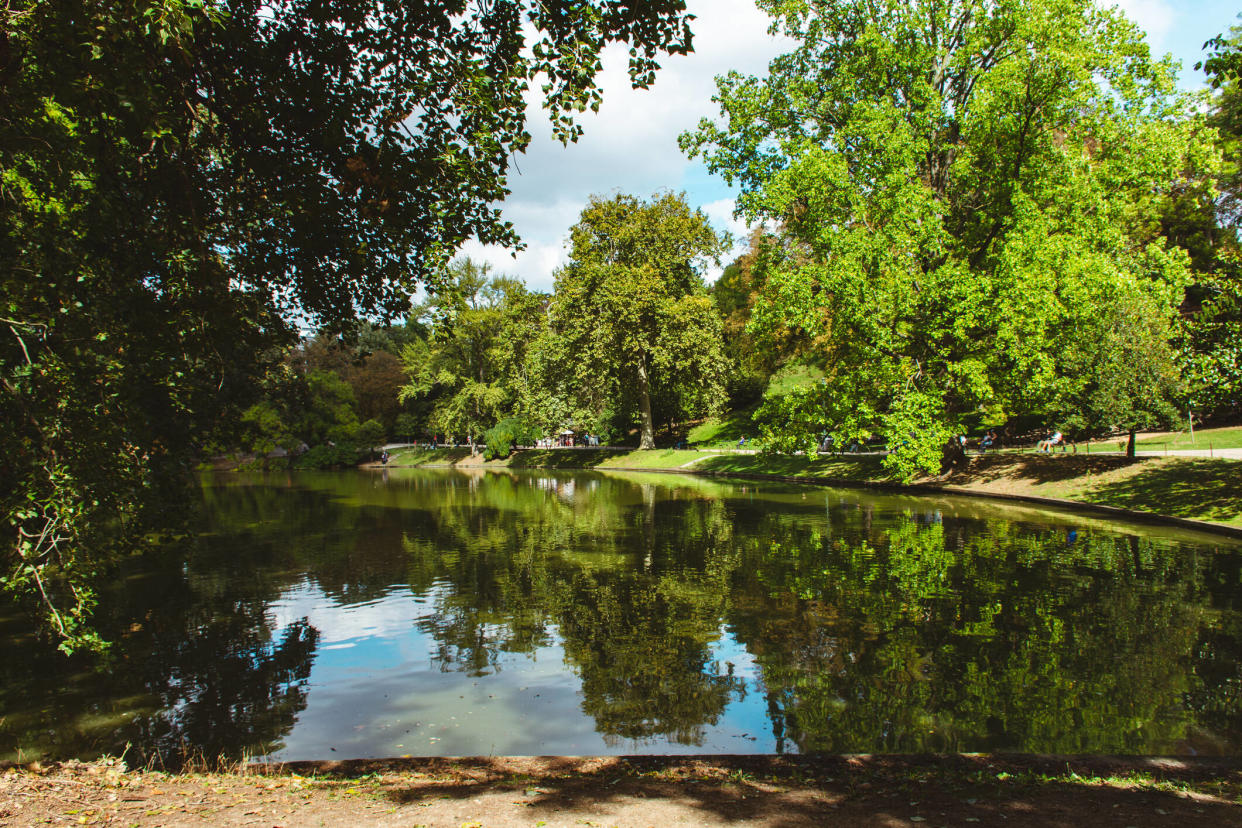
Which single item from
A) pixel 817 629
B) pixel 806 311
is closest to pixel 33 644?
pixel 817 629

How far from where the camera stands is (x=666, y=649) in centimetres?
938

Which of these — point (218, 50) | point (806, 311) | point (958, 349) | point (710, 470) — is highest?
point (218, 50)

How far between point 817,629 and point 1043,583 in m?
4.97

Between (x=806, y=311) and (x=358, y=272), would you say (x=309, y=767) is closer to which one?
(x=358, y=272)

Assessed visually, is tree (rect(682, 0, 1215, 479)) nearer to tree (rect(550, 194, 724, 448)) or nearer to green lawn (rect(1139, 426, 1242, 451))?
green lawn (rect(1139, 426, 1242, 451))

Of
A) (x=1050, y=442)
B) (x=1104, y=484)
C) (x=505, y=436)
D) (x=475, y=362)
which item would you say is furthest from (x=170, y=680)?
(x=475, y=362)

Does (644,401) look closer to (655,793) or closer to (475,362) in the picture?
(475,362)

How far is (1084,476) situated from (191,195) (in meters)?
24.9

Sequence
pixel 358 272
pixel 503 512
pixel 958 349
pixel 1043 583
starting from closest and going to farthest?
pixel 358 272 < pixel 1043 583 < pixel 958 349 < pixel 503 512

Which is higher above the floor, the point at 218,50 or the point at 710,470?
the point at 218,50

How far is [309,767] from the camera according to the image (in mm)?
6082

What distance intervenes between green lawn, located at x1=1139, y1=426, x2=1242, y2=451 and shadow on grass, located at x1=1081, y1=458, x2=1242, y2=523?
6045 mm

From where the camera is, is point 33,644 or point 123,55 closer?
point 123,55

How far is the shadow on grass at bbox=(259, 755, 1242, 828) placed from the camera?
459 cm
